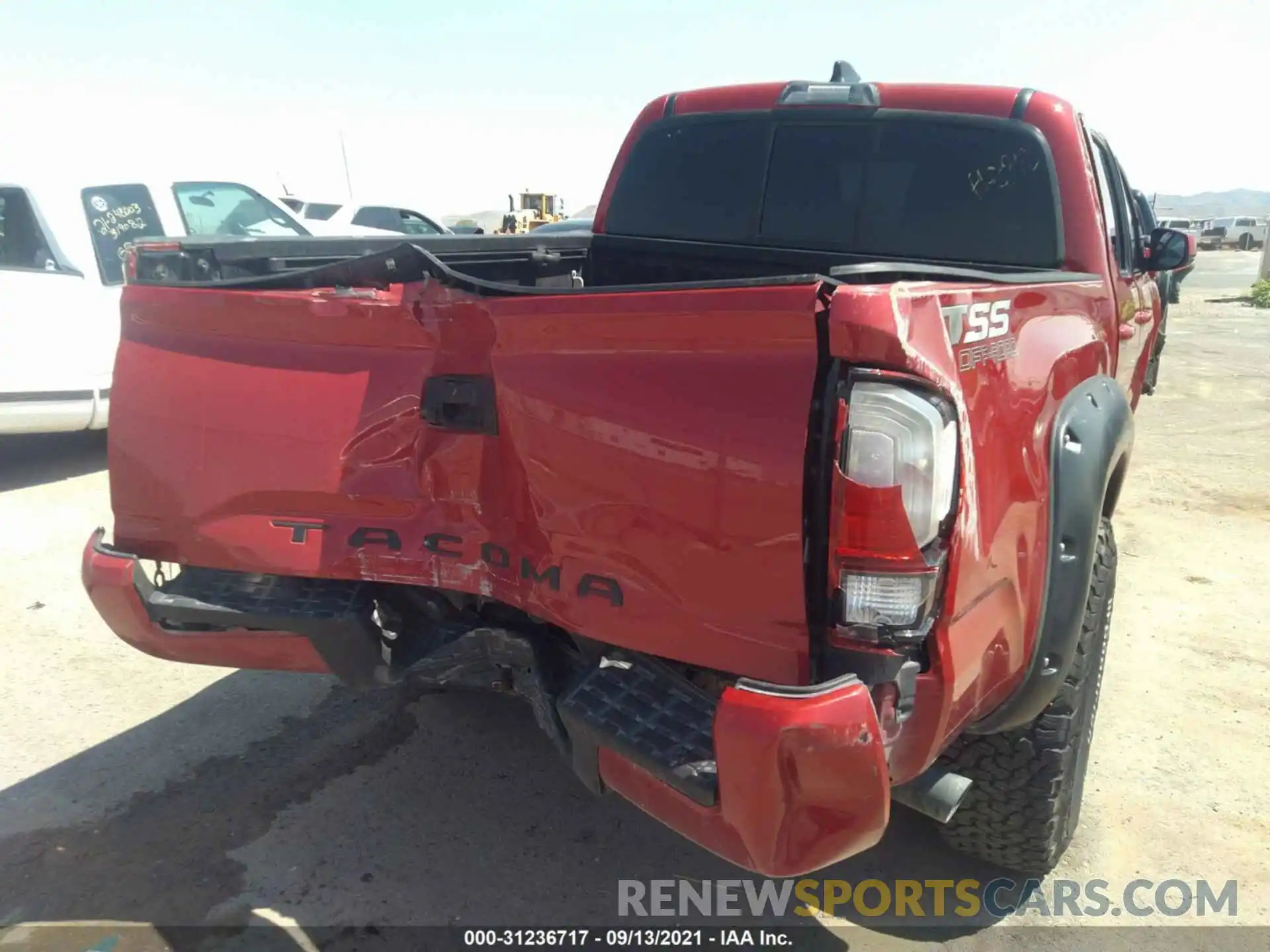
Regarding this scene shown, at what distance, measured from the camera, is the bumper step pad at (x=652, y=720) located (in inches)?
70.2

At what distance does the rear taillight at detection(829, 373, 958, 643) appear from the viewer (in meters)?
1.63

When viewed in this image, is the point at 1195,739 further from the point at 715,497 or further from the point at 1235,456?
the point at 1235,456

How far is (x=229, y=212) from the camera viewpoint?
26.6 feet

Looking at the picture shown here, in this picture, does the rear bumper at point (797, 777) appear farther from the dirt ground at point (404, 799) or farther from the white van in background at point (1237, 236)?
the white van in background at point (1237, 236)

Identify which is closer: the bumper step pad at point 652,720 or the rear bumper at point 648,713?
the rear bumper at point 648,713

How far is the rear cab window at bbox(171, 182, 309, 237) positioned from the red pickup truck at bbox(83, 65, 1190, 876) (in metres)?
4.94

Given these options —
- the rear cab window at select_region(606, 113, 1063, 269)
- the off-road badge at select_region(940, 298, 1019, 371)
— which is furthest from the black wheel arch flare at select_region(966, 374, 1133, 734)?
the rear cab window at select_region(606, 113, 1063, 269)

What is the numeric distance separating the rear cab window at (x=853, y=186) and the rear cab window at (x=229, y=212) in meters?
4.38

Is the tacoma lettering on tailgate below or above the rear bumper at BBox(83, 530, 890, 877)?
above

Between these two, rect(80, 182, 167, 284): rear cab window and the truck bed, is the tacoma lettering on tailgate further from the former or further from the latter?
rect(80, 182, 167, 284): rear cab window

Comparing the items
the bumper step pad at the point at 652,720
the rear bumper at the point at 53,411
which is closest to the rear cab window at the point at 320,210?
the rear bumper at the point at 53,411

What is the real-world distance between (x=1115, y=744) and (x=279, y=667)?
9.16 ft

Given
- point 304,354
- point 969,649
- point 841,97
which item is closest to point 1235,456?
point 841,97

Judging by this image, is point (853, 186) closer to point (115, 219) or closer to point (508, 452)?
point (508, 452)
